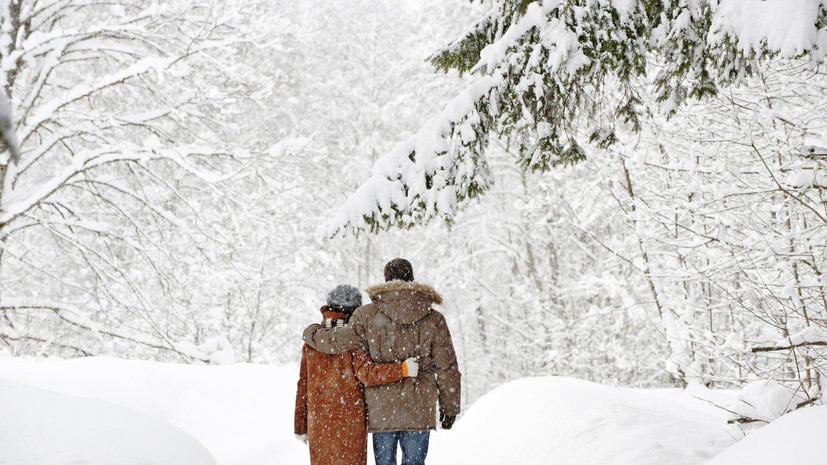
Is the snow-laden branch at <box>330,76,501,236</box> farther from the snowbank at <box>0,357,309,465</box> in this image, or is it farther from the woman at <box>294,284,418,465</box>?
the snowbank at <box>0,357,309,465</box>

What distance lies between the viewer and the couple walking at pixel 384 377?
3584 mm

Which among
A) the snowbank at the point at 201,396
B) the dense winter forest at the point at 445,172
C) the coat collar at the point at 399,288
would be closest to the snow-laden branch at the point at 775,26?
the dense winter forest at the point at 445,172

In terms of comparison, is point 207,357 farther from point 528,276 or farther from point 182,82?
point 528,276

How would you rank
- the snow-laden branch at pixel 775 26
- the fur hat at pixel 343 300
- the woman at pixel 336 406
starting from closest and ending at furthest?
1. the snow-laden branch at pixel 775 26
2. the woman at pixel 336 406
3. the fur hat at pixel 343 300

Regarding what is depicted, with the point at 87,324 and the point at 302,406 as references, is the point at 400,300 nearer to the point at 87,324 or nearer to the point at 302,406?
the point at 302,406

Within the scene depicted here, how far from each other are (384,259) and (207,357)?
37.4 ft

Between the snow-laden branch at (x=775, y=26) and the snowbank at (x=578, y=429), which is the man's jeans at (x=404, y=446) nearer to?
the snowbank at (x=578, y=429)

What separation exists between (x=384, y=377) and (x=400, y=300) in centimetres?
53

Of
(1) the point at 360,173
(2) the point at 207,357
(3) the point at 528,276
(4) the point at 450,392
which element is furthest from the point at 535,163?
(1) the point at 360,173

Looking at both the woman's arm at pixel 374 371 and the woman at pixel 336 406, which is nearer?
the woman's arm at pixel 374 371

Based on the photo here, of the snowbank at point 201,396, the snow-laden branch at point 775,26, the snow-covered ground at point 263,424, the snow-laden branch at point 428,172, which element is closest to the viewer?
the snow-laden branch at point 775,26

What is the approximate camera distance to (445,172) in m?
3.29

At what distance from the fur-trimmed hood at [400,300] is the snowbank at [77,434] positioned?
4.66 feet

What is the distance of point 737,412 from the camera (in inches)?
131
